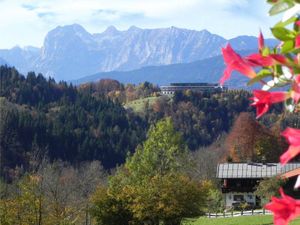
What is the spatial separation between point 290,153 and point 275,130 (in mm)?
55395

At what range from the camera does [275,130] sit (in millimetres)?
55094

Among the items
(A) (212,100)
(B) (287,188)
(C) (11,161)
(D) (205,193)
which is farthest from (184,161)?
(A) (212,100)

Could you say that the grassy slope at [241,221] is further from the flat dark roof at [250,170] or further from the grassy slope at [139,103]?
the grassy slope at [139,103]

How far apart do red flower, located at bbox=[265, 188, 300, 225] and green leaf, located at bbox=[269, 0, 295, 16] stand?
0.31 m

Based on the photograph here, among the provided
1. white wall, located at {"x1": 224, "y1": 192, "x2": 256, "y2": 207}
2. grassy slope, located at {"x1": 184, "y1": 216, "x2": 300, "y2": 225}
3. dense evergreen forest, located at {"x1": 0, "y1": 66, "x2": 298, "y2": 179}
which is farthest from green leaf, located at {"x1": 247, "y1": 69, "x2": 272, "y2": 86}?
dense evergreen forest, located at {"x1": 0, "y1": 66, "x2": 298, "y2": 179}

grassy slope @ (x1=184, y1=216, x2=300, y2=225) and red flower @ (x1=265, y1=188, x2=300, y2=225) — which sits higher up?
red flower @ (x1=265, y1=188, x2=300, y2=225)

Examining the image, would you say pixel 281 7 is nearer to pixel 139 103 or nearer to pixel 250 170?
pixel 250 170

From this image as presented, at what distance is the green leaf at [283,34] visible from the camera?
39.0 inches

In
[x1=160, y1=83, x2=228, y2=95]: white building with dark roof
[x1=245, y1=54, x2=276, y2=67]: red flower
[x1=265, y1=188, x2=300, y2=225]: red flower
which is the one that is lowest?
[x1=265, y1=188, x2=300, y2=225]: red flower

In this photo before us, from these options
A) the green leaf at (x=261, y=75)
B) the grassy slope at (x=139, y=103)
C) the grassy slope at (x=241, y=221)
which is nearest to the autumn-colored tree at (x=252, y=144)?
the grassy slope at (x=241, y=221)

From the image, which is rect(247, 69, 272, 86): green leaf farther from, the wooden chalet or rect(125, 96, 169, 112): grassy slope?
rect(125, 96, 169, 112): grassy slope

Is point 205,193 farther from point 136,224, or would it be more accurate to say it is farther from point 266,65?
point 266,65

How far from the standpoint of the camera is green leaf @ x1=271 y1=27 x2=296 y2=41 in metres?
0.99

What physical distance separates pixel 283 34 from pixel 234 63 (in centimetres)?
10
